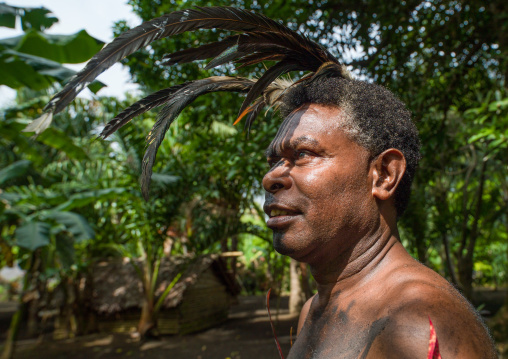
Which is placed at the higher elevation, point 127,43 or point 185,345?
point 127,43

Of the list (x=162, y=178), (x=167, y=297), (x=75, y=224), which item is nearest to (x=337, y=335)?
(x=75, y=224)

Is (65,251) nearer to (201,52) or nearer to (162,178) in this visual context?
(162,178)

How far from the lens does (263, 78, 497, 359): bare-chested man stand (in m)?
1.32

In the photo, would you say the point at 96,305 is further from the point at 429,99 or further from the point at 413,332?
the point at 413,332

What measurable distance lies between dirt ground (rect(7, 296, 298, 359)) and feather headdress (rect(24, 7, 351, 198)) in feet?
19.4

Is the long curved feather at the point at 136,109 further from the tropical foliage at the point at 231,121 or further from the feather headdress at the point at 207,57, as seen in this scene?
the tropical foliage at the point at 231,121

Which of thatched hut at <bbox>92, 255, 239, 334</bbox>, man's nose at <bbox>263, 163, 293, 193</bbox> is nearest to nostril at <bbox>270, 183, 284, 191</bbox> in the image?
man's nose at <bbox>263, 163, 293, 193</bbox>

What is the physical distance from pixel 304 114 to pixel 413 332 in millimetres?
815

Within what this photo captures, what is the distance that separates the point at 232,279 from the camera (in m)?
10.5

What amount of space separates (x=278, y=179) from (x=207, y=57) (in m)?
0.49

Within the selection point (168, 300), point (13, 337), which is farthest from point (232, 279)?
point (13, 337)

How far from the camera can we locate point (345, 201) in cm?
135

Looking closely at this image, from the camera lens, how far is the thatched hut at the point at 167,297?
8.32 metres

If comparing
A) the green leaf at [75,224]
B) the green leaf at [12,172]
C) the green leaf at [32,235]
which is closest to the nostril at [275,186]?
the green leaf at [32,235]
